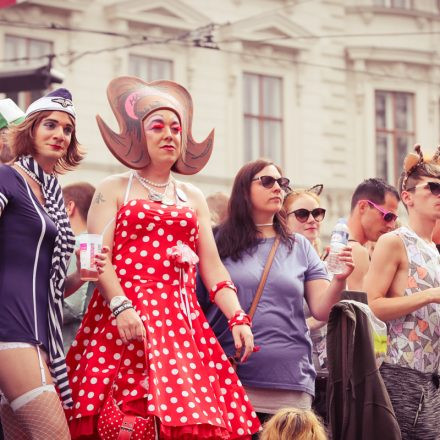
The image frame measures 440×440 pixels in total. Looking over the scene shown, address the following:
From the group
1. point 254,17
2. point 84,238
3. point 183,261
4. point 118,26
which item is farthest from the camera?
point 254,17

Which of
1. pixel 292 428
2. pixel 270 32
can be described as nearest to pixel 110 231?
pixel 292 428

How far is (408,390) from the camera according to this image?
610cm

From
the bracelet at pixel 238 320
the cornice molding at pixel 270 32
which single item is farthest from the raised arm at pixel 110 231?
the cornice molding at pixel 270 32

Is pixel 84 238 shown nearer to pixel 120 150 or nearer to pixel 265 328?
pixel 120 150

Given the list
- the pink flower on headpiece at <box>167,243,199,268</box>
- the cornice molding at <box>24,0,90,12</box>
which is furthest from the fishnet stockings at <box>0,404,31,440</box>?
the cornice molding at <box>24,0,90,12</box>

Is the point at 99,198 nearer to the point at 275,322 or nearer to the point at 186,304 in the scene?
the point at 186,304

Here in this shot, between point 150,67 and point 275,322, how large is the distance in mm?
17690

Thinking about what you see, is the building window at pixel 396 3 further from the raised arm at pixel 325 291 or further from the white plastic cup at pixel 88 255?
the white plastic cup at pixel 88 255

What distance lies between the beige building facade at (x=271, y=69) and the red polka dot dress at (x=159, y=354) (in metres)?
15.9

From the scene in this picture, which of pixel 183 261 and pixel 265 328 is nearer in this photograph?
pixel 183 261

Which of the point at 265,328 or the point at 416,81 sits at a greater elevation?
the point at 416,81

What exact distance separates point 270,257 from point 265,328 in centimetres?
38

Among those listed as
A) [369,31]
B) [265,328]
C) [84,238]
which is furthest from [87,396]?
[369,31]

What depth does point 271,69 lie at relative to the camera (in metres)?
24.8
